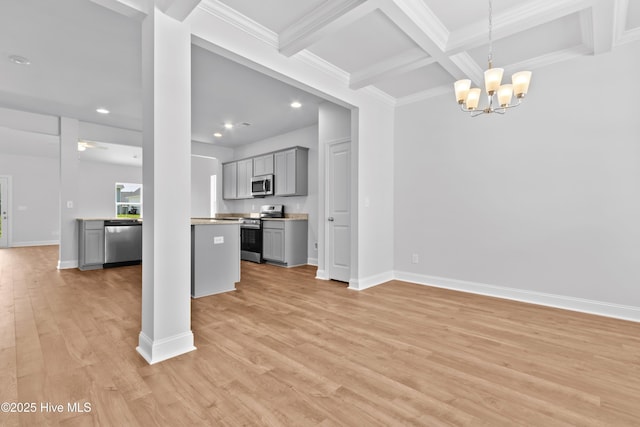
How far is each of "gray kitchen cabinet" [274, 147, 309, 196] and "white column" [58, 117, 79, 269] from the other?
3.79m

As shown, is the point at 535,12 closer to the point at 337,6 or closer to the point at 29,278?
the point at 337,6

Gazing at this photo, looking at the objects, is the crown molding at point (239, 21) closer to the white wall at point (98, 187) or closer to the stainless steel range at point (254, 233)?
the stainless steel range at point (254, 233)

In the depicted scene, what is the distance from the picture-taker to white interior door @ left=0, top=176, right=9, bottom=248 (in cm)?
834

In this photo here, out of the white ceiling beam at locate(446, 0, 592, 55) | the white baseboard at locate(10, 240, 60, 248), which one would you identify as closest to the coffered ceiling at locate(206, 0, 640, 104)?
the white ceiling beam at locate(446, 0, 592, 55)

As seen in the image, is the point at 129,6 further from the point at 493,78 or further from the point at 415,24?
the point at 493,78

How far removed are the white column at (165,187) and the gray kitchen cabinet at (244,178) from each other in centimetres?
468

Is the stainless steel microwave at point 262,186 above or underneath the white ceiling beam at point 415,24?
underneath

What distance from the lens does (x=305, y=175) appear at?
591 centimetres

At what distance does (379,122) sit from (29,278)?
19.4 ft

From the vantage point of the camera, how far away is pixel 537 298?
332cm

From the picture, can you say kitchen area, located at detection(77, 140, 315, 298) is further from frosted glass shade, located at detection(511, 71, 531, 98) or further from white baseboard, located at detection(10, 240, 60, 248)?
white baseboard, located at detection(10, 240, 60, 248)

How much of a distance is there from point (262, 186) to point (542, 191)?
4937mm

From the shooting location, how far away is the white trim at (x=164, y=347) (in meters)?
2.00

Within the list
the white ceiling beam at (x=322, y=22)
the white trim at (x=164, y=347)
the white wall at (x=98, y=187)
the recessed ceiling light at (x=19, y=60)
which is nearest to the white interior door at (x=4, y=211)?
the white wall at (x=98, y=187)
